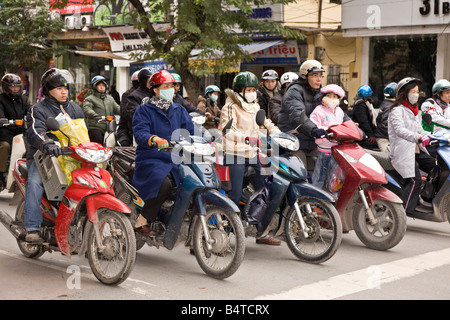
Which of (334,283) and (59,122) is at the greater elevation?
(59,122)

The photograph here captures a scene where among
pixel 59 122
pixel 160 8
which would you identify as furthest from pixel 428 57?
pixel 59 122

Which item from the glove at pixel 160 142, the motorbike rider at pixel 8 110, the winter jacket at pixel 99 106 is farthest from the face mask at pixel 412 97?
the winter jacket at pixel 99 106

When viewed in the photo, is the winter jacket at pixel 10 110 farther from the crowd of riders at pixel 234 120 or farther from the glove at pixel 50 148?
the glove at pixel 50 148

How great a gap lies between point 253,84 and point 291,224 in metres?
1.51

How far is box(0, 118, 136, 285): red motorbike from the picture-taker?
18.3 feet

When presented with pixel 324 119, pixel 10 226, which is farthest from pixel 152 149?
pixel 324 119

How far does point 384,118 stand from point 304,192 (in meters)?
5.15

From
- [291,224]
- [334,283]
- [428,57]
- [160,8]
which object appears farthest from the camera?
[428,57]

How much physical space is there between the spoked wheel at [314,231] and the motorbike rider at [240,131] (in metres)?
0.35

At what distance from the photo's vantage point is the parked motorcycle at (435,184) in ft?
27.0

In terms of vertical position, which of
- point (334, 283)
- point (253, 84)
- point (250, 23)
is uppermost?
point (250, 23)

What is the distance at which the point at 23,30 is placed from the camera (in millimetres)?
26547
